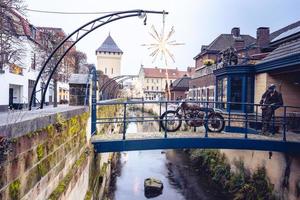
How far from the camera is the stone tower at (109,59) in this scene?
71.4m

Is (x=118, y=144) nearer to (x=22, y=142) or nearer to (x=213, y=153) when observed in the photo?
(x=22, y=142)

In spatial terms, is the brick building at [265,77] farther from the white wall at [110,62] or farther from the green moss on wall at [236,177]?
the white wall at [110,62]

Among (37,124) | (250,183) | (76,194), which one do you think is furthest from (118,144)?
(250,183)

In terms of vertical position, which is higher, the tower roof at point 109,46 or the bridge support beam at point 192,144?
the tower roof at point 109,46

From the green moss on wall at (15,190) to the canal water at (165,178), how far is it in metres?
11.2

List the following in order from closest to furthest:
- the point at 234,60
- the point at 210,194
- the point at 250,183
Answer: the point at 250,183
the point at 210,194
the point at 234,60

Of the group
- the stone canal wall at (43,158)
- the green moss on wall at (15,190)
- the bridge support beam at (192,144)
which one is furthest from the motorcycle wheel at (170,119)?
the green moss on wall at (15,190)

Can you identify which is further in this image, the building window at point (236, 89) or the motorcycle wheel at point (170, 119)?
the building window at point (236, 89)

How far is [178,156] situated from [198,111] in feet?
42.2

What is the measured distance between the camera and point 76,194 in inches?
280

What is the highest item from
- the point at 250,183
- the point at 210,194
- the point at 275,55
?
the point at 275,55

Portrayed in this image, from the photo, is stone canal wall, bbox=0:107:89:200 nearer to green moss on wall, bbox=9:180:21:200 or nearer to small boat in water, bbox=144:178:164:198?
green moss on wall, bbox=9:180:21:200

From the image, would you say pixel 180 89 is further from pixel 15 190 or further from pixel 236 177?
pixel 15 190

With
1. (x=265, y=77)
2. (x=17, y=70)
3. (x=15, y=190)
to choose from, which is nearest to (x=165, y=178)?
(x=265, y=77)
